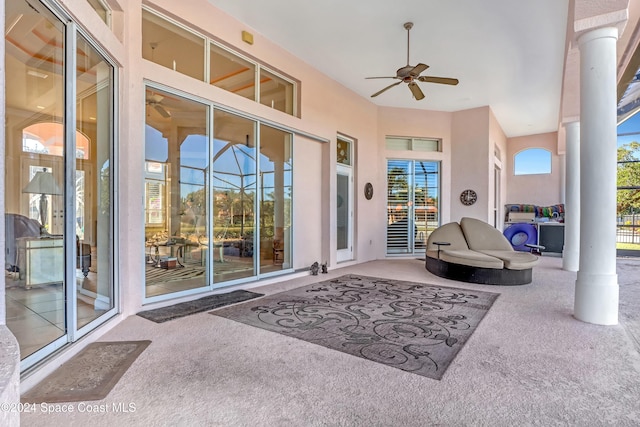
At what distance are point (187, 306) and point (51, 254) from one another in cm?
144

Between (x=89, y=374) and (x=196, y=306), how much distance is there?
64.3 inches

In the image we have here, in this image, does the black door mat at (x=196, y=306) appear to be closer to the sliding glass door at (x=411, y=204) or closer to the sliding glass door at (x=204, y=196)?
the sliding glass door at (x=204, y=196)

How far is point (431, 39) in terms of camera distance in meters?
5.08

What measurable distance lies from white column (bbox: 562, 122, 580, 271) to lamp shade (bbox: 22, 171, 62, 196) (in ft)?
26.8

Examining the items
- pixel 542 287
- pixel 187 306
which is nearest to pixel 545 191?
pixel 542 287

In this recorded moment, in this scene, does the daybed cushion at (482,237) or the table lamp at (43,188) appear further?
the daybed cushion at (482,237)

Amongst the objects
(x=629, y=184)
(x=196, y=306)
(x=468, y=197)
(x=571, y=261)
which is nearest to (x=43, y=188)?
(x=196, y=306)

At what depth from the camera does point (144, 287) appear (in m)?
3.83

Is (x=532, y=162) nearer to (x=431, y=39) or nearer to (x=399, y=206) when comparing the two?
(x=399, y=206)

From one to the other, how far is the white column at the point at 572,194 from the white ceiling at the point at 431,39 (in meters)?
1.17

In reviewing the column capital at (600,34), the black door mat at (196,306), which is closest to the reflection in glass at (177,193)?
the black door mat at (196,306)

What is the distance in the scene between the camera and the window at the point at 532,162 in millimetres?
11086

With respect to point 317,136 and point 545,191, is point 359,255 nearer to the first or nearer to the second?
point 317,136

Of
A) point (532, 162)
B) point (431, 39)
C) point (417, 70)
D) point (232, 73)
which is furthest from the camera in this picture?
point (532, 162)
